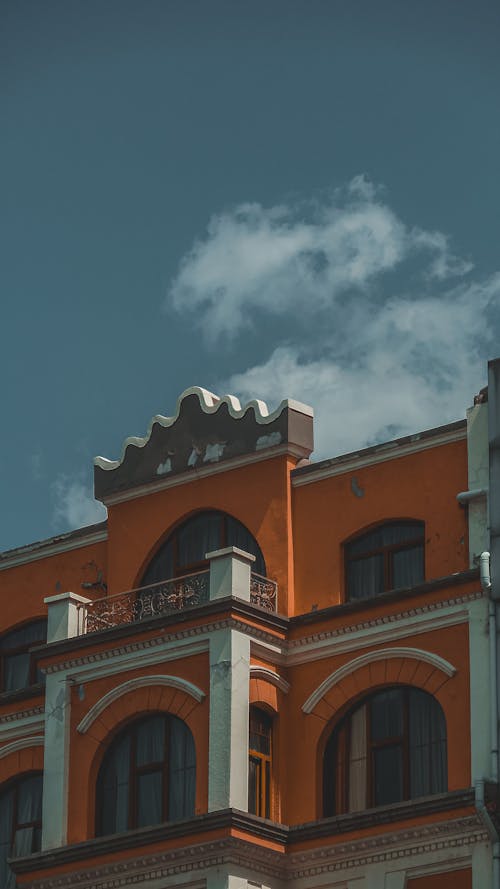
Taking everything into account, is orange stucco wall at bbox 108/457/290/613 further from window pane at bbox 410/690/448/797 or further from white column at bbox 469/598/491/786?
white column at bbox 469/598/491/786

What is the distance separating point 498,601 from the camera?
128 feet

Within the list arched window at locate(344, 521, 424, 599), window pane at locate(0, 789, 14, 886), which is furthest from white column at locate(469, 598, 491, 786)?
window pane at locate(0, 789, 14, 886)

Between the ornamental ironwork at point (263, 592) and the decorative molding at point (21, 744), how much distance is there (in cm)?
540

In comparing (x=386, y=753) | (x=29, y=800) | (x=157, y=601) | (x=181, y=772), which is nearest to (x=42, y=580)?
(x=157, y=601)

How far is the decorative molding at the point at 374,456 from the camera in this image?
4100 cm

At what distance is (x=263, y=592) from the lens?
137ft

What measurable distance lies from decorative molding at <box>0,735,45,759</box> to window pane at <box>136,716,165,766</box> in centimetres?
299

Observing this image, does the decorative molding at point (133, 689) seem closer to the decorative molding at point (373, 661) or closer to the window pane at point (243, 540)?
the decorative molding at point (373, 661)

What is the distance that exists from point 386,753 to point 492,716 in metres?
2.55

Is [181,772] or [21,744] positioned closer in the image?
[181,772]

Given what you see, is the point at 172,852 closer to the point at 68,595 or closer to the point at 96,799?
Result: the point at 96,799

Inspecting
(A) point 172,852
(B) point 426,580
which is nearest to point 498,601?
(B) point 426,580

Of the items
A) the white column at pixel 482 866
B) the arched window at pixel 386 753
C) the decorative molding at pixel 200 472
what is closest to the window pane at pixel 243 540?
the decorative molding at pixel 200 472

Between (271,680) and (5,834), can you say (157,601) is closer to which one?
(271,680)
